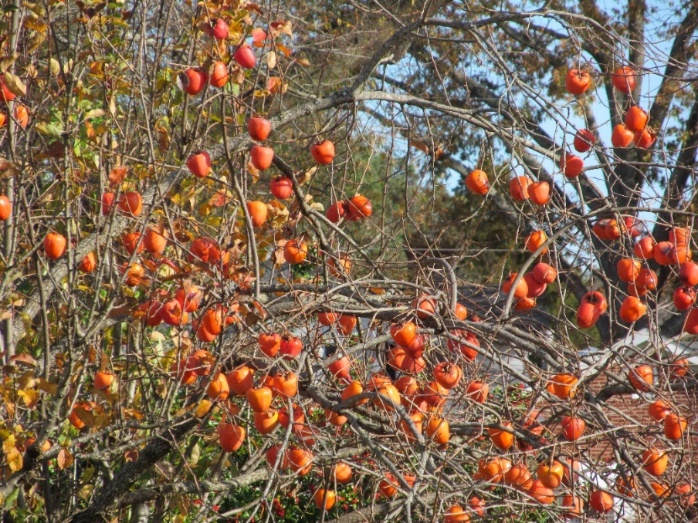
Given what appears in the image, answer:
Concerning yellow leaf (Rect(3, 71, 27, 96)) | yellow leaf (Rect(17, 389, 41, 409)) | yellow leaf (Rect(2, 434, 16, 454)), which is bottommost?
yellow leaf (Rect(2, 434, 16, 454))

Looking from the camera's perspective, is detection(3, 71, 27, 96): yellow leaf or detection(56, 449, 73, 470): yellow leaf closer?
detection(3, 71, 27, 96): yellow leaf

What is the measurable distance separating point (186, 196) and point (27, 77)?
82 cm

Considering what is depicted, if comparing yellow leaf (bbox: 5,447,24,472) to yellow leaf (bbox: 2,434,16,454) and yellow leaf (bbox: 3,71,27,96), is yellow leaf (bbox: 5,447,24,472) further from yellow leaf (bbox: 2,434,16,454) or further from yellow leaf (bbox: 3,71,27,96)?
yellow leaf (bbox: 3,71,27,96)

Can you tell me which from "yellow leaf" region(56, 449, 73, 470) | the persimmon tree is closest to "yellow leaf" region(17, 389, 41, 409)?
the persimmon tree

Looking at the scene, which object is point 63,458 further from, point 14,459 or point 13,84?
point 13,84

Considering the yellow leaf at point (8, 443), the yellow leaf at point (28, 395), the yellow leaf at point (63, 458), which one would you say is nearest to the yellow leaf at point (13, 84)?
the yellow leaf at point (28, 395)

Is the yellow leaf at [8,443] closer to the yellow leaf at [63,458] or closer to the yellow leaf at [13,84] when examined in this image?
the yellow leaf at [63,458]

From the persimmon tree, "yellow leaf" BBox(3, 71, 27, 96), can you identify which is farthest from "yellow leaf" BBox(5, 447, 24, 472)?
"yellow leaf" BBox(3, 71, 27, 96)

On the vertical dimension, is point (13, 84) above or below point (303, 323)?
above

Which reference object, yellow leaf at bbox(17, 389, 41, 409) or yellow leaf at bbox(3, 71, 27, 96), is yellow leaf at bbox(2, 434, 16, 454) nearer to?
yellow leaf at bbox(17, 389, 41, 409)

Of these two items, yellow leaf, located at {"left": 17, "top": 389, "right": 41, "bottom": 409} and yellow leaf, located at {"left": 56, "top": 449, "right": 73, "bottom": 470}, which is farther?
yellow leaf, located at {"left": 56, "top": 449, "right": 73, "bottom": 470}

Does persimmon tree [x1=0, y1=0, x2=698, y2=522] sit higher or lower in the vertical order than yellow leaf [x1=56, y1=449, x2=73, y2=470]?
higher

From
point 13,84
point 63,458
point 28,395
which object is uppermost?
point 13,84

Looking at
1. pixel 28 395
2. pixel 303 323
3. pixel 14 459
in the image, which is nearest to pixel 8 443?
pixel 14 459
